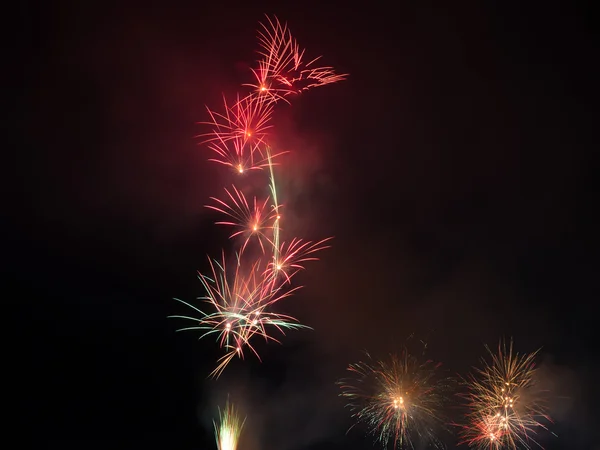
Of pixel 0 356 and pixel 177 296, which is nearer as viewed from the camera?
pixel 0 356

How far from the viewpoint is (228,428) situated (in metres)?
16.9

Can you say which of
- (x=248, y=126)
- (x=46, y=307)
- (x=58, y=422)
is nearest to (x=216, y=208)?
(x=248, y=126)

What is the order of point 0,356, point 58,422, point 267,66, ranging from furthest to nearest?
point 58,422
point 0,356
point 267,66

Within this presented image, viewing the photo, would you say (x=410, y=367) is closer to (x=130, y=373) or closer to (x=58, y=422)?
(x=130, y=373)

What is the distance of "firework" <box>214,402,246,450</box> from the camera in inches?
649

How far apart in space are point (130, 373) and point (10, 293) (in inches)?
171

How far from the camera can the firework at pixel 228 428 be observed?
1648cm

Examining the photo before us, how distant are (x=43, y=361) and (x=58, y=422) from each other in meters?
1.86

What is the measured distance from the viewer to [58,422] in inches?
570

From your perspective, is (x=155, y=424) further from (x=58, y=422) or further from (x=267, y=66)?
(x=267, y=66)

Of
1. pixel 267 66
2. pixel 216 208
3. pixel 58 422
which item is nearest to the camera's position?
pixel 267 66

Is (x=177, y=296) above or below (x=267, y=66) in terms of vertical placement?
below

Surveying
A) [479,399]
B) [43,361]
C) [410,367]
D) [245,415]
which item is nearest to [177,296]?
[43,361]

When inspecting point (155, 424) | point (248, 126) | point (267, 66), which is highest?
point (267, 66)
